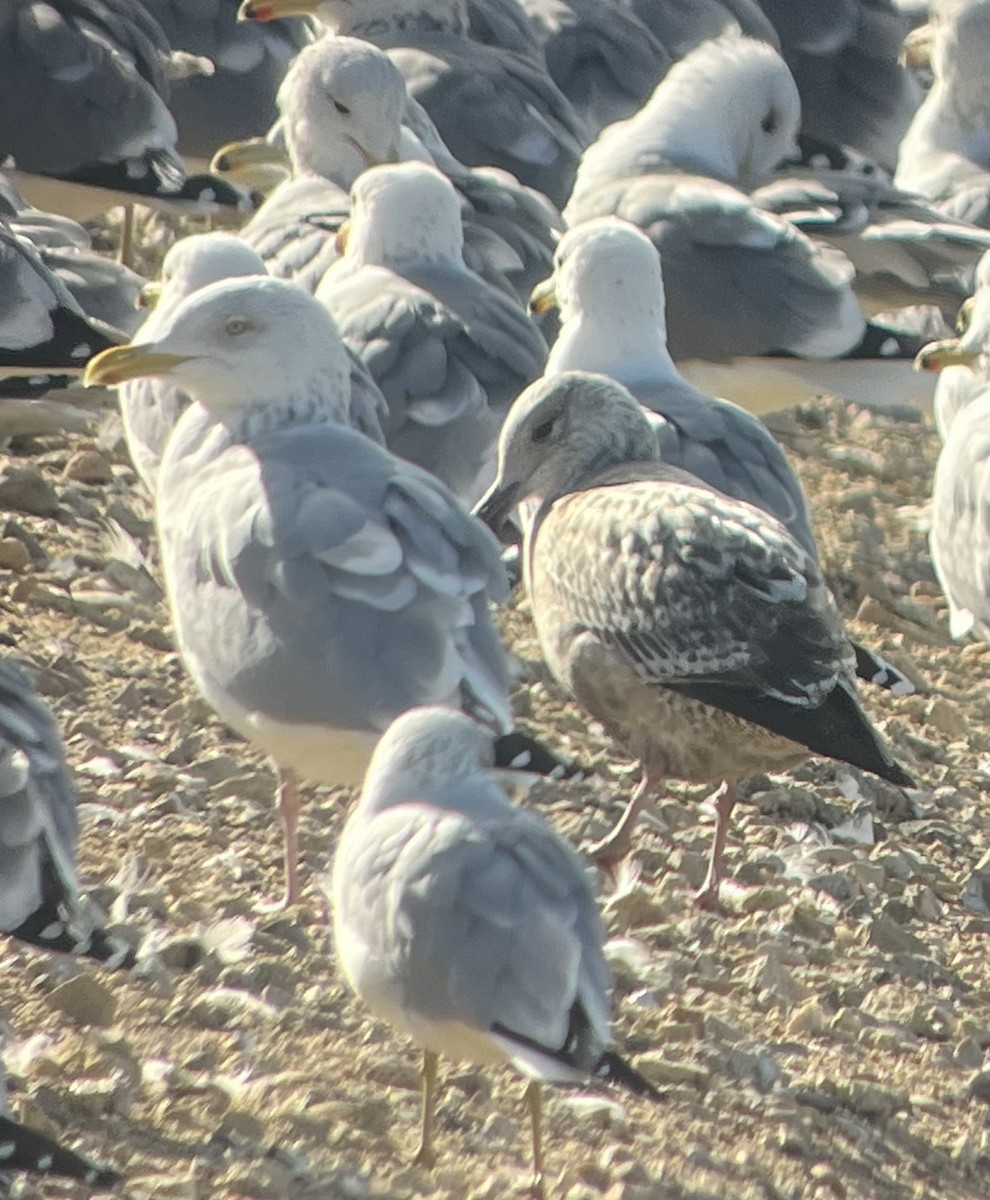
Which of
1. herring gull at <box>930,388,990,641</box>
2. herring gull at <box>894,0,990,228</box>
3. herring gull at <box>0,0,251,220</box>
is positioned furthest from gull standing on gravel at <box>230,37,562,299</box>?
herring gull at <box>894,0,990,228</box>

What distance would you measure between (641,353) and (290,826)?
1.99 metres

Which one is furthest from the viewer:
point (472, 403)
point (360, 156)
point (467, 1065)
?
point (360, 156)

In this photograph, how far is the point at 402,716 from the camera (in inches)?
168

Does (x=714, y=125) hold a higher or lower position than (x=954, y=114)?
higher

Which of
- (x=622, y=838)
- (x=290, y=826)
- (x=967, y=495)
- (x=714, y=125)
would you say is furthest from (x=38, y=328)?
(x=714, y=125)

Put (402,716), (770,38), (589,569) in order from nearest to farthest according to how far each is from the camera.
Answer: (402,716), (589,569), (770,38)

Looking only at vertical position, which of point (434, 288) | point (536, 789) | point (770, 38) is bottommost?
point (770, 38)

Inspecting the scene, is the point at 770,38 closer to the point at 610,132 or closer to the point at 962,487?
the point at 610,132

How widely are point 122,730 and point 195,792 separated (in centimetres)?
31

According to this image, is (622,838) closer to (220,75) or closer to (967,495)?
(967,495)

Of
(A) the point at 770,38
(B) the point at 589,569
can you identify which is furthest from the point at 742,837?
(A) the point at 770,38

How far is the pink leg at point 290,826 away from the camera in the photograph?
5062 mm

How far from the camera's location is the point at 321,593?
4609 millimetres

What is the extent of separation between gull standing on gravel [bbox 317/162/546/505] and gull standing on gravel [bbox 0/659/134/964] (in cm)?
224
